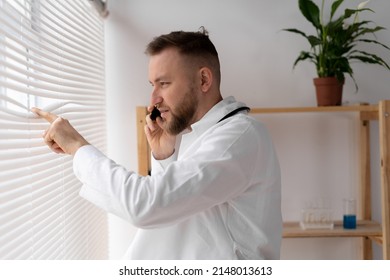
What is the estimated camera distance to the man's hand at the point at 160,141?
1.02m

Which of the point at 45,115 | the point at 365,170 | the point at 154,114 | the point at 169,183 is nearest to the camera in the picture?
the point at 169,183

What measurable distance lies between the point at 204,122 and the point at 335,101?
675mm

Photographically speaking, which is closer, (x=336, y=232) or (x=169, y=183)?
(x=169, y=183)

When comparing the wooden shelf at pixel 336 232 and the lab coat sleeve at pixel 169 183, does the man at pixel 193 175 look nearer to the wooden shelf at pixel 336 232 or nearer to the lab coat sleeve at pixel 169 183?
the lab coat sleeve at pixel 169 183

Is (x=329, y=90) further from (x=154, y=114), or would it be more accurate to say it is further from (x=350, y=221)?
(x=154, y=114)

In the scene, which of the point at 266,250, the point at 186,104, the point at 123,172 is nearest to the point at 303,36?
the point at 186,104

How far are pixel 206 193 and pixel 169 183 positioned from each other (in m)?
0.06

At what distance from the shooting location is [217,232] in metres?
0.85

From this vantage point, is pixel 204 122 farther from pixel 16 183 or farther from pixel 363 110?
pixel 363 110

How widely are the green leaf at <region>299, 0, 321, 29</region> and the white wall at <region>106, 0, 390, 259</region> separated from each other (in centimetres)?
10

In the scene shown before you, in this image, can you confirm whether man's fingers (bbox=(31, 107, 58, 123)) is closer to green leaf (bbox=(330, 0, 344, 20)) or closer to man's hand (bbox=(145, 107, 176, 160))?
man's hand (bbox=(145, 107, 176, 160))

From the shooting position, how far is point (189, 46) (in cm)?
93

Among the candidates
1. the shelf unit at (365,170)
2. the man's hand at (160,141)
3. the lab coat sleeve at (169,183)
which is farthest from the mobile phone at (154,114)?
the shelf unit at (365,170)

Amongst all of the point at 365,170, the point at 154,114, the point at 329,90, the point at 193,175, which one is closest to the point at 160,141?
the point at 154,114
